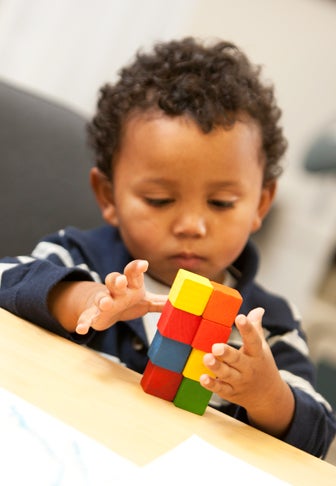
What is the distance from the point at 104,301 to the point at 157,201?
1.05 feet

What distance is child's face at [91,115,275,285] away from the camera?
934 mm

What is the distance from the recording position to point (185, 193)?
931mm

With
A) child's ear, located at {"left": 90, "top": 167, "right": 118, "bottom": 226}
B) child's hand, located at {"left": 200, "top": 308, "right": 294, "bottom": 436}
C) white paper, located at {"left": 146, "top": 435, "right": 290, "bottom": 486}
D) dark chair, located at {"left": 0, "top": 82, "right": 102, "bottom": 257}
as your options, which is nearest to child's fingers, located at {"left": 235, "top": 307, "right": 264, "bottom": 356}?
child's hand, located at {"left": 200, "top": 308, "right": 294, "bottom": 436}

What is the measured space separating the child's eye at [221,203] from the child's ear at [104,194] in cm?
21

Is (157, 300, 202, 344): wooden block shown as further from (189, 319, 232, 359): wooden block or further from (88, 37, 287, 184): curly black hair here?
(88, 37, 287, 184): curly black hair

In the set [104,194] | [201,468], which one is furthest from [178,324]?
[104,194]

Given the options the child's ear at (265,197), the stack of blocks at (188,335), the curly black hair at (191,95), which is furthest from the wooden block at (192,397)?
the child's ear at (265,197)

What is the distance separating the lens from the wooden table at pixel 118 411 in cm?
54

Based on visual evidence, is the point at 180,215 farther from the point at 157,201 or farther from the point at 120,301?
the point at 120,301

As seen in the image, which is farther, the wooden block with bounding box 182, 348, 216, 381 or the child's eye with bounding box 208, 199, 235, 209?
the child's eye with bounding box 208, 199, 235, 209

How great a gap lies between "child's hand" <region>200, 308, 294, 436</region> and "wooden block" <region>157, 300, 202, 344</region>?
3 centimetres

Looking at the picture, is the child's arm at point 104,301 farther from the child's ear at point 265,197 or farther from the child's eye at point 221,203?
the child's ear at point 265,197

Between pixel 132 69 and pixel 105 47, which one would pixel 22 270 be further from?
pixel 105 47

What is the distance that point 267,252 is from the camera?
2641 mm
